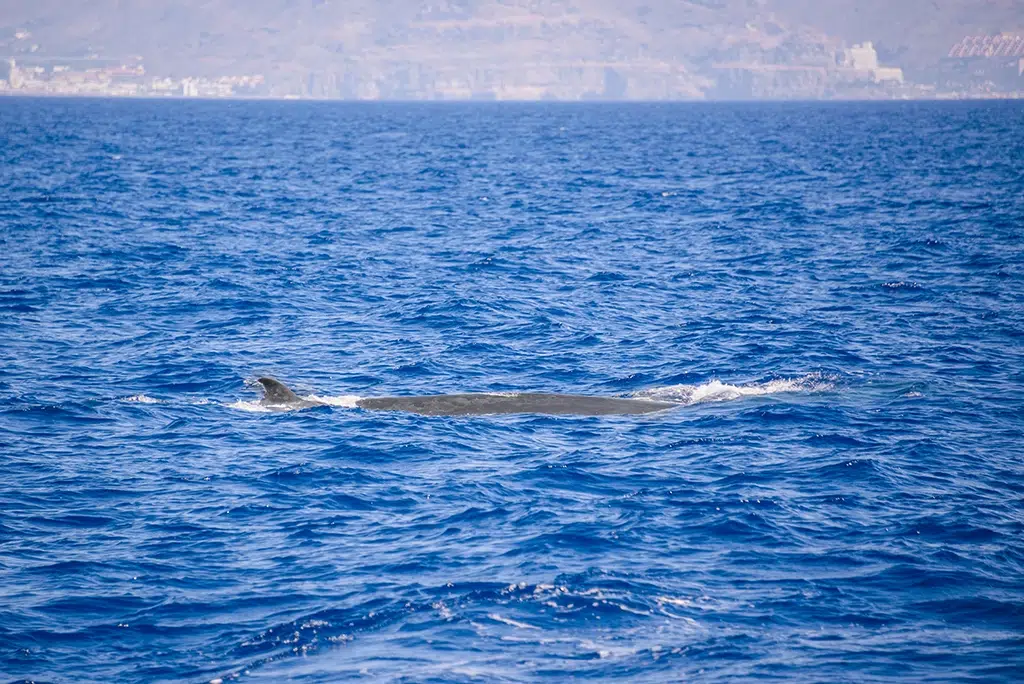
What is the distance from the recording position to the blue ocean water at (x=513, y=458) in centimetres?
1689

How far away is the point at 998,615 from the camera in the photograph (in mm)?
17469

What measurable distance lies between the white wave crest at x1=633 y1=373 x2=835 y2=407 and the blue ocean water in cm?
14

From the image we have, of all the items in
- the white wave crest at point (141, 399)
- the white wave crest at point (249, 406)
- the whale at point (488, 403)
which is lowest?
the white wave crest at point (249, 406)

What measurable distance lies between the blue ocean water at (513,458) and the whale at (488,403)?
26.9 inches

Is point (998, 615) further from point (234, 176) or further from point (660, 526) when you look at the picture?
point (234, 176)

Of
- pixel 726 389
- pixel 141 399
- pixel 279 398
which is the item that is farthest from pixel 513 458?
pixel 141 399

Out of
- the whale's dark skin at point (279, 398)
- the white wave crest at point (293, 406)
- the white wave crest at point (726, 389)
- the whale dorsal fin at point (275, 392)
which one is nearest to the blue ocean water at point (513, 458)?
the white wave crest at point (726, 389)

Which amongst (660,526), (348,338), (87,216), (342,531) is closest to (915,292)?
(348,338)

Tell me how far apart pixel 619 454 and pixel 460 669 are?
903cm

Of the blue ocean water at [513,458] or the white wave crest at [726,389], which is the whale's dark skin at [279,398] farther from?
the white wave crest at [726,389]

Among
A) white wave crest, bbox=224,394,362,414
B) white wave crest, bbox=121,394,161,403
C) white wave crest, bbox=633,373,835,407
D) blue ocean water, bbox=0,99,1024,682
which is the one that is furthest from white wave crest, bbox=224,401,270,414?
white wave crest, bbox=633,373,835,407

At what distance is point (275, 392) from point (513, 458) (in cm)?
694

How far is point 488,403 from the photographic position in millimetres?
27625

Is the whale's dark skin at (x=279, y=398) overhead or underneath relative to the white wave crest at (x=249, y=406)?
overhead
